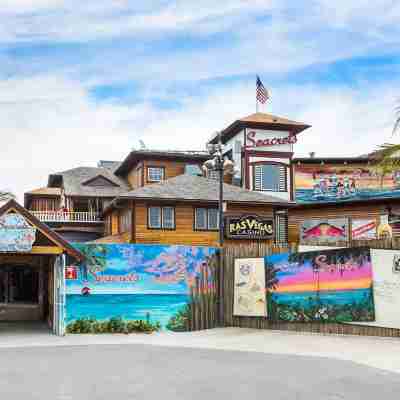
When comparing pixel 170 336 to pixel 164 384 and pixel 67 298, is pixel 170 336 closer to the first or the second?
pixel 67 298

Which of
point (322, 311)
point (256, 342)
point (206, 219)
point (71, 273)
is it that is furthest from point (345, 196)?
point (256, 342)

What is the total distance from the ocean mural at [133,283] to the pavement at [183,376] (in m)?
4.12

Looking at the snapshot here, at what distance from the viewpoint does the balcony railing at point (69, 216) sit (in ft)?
153

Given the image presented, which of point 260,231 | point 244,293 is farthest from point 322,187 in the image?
point 244,293

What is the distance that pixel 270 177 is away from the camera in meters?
45.6

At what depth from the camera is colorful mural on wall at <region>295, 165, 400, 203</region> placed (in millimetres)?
50062

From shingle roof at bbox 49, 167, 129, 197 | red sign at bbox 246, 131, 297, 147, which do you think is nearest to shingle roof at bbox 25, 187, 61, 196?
shingle roof at bbox 49, 167, 129, 197

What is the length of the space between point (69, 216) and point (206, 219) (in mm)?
16467

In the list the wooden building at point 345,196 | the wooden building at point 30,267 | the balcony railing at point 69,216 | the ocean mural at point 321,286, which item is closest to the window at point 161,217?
the wooden building at point 30,267

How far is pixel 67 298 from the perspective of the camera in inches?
740

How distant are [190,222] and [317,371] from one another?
21963mm

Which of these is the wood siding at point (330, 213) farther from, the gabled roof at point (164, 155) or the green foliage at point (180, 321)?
the green foliage at point (180, 321)

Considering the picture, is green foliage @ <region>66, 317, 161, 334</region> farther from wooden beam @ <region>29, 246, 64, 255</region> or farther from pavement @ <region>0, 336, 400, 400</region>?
pavement @ <region>0, 336, 400, 400</region>

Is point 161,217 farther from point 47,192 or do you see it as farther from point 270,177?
point 47,192
